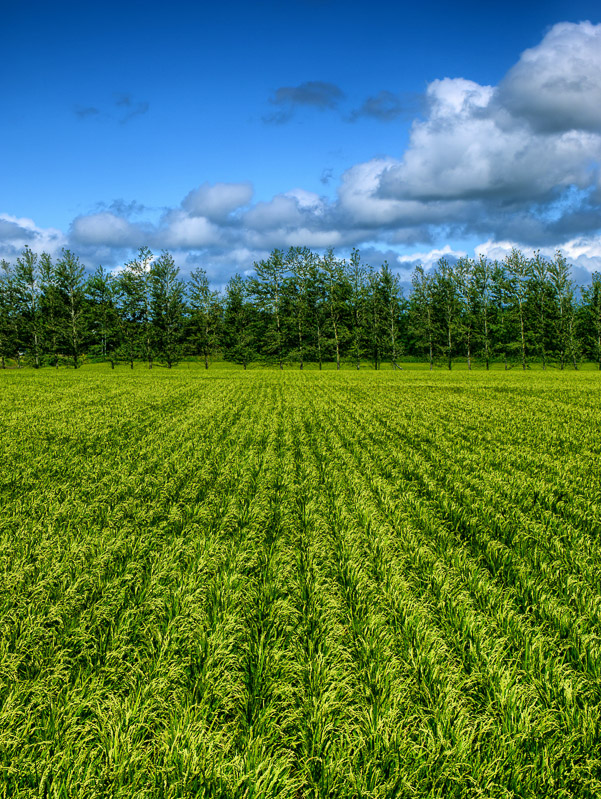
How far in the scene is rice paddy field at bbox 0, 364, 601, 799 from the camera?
284 cm

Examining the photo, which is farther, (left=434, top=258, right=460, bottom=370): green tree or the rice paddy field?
(left=434, top=258, right=460, bottom=370): green tree

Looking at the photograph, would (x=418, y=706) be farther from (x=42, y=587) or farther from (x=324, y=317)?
(x=324, y=317)

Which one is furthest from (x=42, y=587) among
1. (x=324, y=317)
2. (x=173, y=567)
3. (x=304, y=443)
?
(x=324, y=317)

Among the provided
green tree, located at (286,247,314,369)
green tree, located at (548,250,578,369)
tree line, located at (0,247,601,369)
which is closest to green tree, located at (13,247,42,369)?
tree line, located at (0,247,601,369)

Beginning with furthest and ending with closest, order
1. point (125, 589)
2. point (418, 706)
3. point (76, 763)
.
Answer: point (125, 589) < point (418, 706) < point (76, 763)

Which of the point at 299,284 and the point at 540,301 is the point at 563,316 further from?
the point at 299,284

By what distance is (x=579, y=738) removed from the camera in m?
3.09

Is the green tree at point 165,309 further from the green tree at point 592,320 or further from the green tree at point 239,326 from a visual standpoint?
the green tree at point 592,320

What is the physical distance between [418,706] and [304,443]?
35.0 ft

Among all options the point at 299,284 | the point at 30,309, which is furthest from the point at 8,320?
the point at 299,284

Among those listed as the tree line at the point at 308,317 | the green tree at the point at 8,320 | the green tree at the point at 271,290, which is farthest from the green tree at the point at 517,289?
the green tree at the point at 8,320

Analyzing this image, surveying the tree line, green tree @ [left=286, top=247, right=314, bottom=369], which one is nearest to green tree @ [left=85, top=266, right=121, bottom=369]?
the tree line

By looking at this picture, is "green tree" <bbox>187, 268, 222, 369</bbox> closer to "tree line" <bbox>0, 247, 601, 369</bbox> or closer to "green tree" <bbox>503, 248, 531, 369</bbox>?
"tree line" <bbox>0, 247, 601, 369</bbox>

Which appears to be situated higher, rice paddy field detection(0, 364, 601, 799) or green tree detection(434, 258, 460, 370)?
green tree detection(434, 258, 460, 370)
